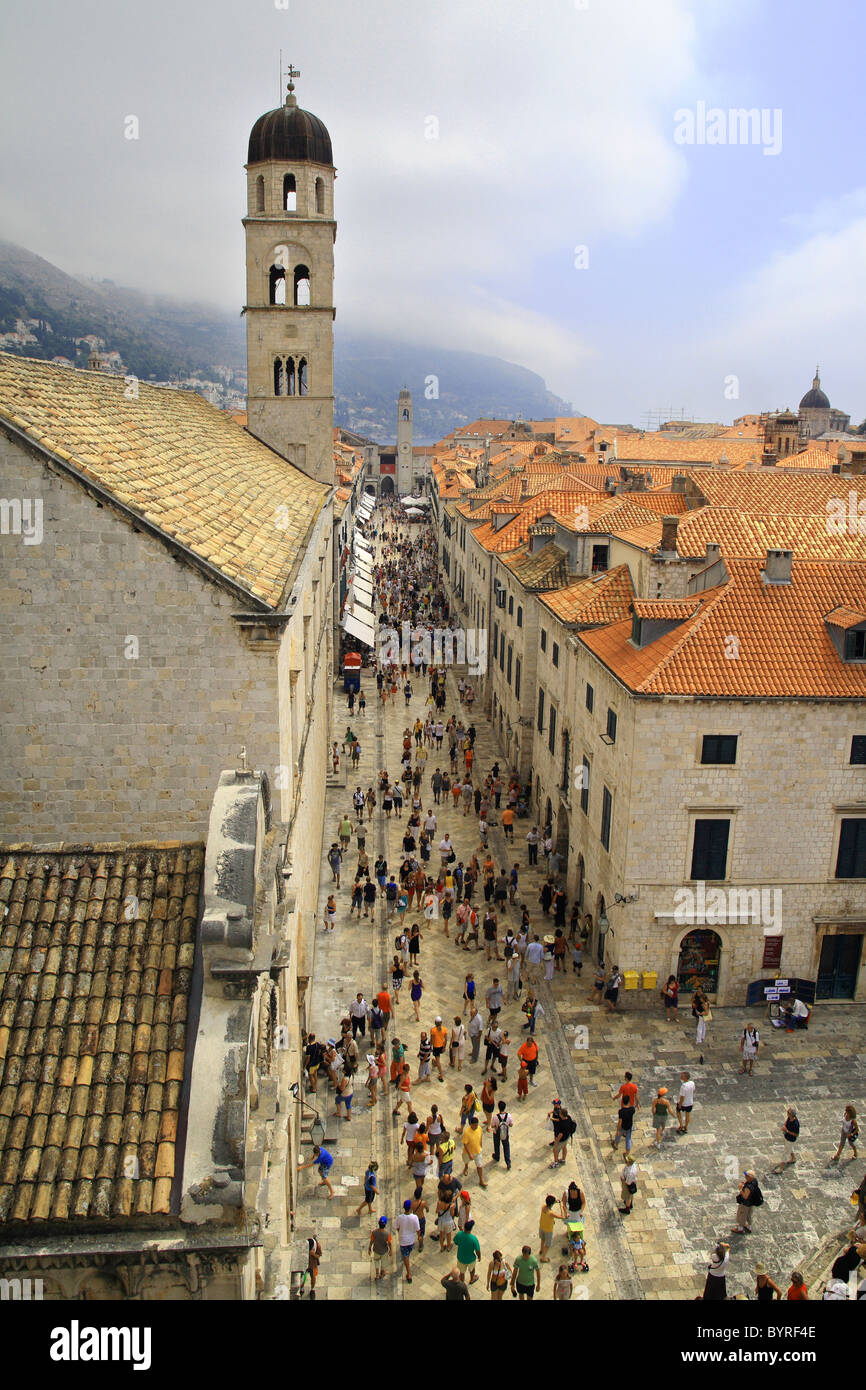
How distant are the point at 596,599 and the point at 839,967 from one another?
42.4ft

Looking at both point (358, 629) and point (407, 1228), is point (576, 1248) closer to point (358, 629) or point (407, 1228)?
point (407, 1228)

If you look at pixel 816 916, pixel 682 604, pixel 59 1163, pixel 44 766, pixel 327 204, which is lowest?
pixel 816 916

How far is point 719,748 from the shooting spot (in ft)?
75.8

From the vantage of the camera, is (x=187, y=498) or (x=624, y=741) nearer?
(x=187, y=498)

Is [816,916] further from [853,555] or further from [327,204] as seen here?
[327,204]

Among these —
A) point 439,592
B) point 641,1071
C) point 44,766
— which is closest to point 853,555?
point 641,1071

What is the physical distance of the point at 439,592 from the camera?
254 ft

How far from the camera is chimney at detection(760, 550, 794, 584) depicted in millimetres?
24672

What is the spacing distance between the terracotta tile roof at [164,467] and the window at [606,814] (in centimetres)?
1021

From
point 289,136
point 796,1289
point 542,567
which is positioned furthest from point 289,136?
point 796,1289

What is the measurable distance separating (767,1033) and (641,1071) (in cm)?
375

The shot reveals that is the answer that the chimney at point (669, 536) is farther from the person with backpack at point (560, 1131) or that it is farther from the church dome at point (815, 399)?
the church dome at point (815, 399)

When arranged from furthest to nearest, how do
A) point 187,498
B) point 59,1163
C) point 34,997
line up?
point 187,498
point 34,997
point 59,1163
